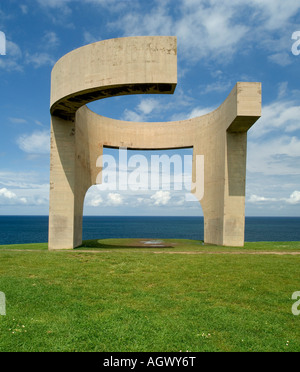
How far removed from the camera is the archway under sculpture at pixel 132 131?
10.3m

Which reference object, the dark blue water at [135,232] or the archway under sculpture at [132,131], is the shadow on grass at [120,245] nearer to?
the archway under sculpture at [132,131]

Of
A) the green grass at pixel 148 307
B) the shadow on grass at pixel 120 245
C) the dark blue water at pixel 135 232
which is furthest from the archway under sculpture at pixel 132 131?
the dark blue water at pixel 135 232

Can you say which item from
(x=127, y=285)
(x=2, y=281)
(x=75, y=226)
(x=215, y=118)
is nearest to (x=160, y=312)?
(x=127, y=285)

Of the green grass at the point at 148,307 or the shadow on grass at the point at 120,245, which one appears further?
the shadow on grass at the point at 120,245

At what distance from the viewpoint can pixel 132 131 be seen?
20.0m

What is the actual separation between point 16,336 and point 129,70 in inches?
349

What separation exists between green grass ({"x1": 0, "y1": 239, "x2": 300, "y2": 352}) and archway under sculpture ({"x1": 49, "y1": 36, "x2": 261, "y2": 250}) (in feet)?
20.6

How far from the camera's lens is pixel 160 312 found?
468cm

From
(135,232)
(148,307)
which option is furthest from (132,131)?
(135,232)

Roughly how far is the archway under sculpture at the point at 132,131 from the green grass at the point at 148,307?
247 inches

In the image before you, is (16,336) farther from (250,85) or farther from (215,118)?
(215,118)

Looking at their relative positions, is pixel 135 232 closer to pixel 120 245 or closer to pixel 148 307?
pixel 120 245

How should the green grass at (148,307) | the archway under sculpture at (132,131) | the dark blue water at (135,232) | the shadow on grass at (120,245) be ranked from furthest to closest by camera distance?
the dark blue water at (135,232), the shadow on grass at (120,245), the archway under sculpture at (132,131), the green grass at (148,307)
